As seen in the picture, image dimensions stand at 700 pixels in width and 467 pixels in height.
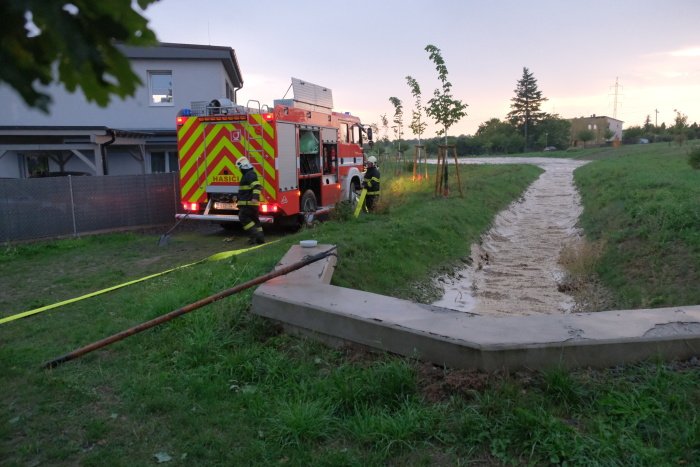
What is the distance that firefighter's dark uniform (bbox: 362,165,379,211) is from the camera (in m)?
13.3

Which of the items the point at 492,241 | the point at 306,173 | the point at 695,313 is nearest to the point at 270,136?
the point at 306,173

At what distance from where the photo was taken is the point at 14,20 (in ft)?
5.07

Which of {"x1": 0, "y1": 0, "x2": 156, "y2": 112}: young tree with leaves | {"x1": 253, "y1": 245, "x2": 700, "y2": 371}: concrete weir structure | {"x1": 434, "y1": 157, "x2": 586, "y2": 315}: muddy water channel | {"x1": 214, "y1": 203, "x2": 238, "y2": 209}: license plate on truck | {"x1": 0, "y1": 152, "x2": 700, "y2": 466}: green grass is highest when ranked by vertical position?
{"x1": 0, "y1": 0, "x2": 156, "y2": 112}: young tree with leaves

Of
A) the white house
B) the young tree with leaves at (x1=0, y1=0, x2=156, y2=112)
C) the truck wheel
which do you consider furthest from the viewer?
the white house

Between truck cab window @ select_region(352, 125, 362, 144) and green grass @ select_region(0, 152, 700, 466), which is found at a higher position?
truck cab window @ select_region(352, 125, 362, 144)

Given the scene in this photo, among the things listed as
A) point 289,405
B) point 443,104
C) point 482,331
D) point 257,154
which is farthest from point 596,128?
point 289,405

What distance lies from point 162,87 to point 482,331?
18.5 m

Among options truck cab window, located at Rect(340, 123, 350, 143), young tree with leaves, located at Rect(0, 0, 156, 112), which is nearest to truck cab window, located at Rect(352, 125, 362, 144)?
truck cab window, located at Rect(340, 123, 350, 143)

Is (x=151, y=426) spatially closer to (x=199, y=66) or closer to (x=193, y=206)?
(x=193, y=206)

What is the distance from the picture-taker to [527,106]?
9081 centimetres

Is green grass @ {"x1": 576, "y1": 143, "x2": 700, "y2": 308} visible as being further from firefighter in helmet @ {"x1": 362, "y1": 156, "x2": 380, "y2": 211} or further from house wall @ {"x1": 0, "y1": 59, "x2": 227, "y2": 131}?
house wall @ {"x1": 0, "y1": 59, "x2": 227, "y2": 131}

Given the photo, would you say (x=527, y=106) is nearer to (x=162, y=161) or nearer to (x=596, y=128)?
(x=596, y=128)

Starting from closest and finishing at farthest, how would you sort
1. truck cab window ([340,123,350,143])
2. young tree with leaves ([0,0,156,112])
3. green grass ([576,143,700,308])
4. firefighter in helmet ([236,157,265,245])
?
1. young tree with leaves ([0,0,156,112])
2. green grass ([576,143,700,308])
3. firefighter in helmet ([236,157,265,245])
4. truck cab window ([340,123,350,143])

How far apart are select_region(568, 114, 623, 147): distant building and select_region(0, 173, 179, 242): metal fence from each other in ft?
255
